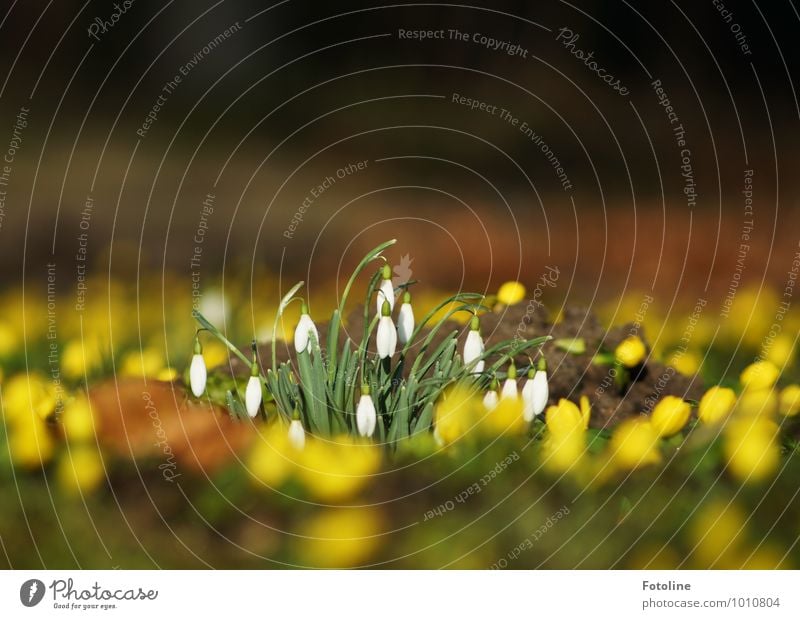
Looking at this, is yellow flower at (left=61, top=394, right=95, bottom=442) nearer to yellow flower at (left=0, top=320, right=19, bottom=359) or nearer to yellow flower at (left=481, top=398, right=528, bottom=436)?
yellow flower at (left=0, top=320, right=19, bottom=359)

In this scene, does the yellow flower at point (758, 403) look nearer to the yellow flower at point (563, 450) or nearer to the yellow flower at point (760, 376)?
the yellow flower at point (760, 376)

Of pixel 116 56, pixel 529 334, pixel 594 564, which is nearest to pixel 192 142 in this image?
pixel 116 56

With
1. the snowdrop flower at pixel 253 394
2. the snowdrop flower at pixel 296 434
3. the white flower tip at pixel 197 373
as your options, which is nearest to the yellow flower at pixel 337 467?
the snowdrop flower at pixel 296 434

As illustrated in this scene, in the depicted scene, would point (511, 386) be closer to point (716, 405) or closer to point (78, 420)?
point (716, 405)

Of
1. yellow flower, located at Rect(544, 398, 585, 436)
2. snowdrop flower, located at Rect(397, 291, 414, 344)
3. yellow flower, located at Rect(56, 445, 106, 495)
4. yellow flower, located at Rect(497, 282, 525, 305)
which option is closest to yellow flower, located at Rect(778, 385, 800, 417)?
yellow flower, located at Rect(544, 398, 585, 436)

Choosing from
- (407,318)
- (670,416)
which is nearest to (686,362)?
(670,416)
